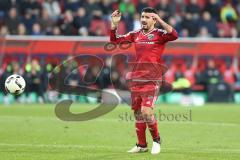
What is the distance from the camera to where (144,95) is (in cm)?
1203

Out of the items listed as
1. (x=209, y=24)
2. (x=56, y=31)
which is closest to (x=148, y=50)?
(x=56, y=31)

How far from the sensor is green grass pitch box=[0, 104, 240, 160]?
11.9 metres

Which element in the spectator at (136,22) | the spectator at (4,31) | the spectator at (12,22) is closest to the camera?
the spectator at (4,31)

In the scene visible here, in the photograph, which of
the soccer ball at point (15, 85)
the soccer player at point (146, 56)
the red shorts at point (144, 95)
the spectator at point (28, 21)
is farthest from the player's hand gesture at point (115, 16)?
the spectator at point (28, 21)

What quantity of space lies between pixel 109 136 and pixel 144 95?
355 cm

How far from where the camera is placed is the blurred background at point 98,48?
27156 mm

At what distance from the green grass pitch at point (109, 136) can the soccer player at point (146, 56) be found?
0.40 meters

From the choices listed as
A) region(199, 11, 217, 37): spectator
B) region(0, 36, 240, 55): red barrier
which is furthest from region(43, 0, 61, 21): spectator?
region(199, 11, 217, 37): spectator

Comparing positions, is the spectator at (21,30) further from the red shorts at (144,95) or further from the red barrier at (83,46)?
the red shorts at (144,95)

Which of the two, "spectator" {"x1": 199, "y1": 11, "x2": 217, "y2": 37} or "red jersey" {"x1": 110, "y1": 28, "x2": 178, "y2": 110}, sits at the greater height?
"red jersey" {"x1": 110, "y1": 28, "x2": 178, "y2": 110}

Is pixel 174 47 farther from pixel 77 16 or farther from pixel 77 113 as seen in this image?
pixel 77 113

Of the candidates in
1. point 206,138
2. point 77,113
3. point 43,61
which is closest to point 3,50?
point 43,61

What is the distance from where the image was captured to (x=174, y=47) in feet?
92.9

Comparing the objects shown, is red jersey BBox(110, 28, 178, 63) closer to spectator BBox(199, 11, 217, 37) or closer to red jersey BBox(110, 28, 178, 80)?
red jersey BBox(110, 28, 178, 80)
